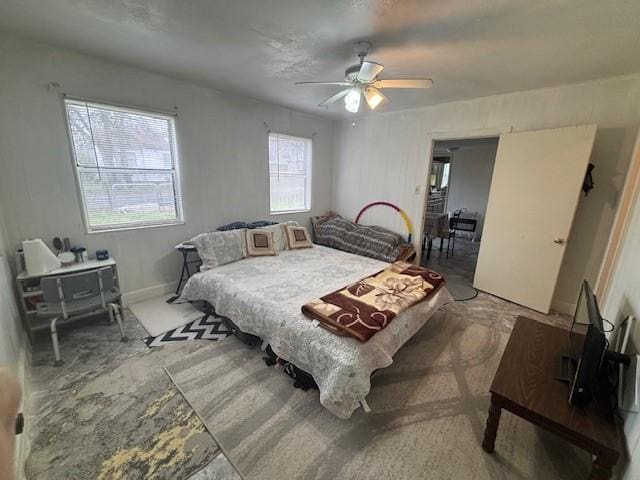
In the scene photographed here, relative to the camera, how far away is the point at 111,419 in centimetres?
164

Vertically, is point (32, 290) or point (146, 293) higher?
point (32, 290)

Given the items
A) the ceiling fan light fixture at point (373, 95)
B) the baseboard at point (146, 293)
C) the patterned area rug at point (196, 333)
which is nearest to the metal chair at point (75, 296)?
the patterned area rug at point (196, 333)

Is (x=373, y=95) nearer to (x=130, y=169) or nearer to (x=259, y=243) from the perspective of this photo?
(x=259, y=243)

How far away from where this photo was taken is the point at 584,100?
2.78 meters

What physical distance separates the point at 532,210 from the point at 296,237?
290 cm

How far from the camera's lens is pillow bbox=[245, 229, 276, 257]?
3.34 meters

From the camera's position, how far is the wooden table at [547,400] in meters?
1.19

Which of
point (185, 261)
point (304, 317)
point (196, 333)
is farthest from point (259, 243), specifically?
point (304, 317)

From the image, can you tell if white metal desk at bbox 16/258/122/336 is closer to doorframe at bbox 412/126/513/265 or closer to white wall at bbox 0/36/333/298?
white wall at bbox 0/36/333/298

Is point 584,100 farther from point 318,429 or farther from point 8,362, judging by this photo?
point 8,362

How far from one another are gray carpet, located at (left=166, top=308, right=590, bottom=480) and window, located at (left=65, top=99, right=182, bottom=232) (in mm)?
1737

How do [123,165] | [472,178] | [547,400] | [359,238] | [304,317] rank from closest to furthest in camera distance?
1. [547,400]
2. [304,317]
3. [123,165]
4. [359,238]
5. [472,178]

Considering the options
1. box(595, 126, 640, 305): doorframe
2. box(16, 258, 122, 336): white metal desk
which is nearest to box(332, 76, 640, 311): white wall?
box(595, 126, 640, 305): doorframe

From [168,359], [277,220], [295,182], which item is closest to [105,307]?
[168,359]
